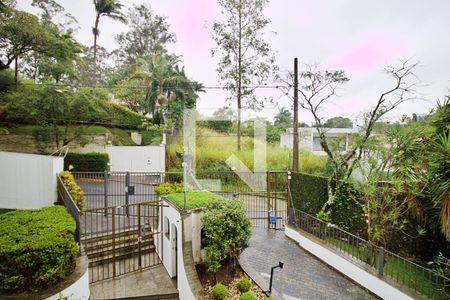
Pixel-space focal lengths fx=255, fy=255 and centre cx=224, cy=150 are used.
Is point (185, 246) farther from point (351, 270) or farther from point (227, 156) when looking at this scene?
point (227, 156)

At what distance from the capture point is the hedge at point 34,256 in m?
3.61

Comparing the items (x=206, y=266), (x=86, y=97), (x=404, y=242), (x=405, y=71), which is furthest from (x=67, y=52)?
(x=404, y=242)

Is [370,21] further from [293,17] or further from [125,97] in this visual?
[125,97]

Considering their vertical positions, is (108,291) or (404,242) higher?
(404,242)

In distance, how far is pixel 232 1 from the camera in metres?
14.6

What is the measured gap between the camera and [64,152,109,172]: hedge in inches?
548

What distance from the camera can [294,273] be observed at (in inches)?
245

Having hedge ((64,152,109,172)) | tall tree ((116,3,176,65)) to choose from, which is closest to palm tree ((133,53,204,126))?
hedge ((64,152,109,172))

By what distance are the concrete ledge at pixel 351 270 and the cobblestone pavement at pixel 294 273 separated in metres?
Result: 0.12

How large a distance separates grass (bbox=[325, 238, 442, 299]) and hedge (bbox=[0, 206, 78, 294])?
603 centimetres

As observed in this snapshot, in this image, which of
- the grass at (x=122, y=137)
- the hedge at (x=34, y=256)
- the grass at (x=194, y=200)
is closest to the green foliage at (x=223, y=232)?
the grass at (x=194, y=200)

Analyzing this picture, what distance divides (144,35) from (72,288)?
87.2 feet

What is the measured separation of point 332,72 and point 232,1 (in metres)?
8.54

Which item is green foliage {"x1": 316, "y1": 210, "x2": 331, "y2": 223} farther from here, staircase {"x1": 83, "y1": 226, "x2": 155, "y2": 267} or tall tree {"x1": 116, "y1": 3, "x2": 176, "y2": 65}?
tall tree {"x1": 116, "y1": 3, "x2": 176, "y2": 65}
